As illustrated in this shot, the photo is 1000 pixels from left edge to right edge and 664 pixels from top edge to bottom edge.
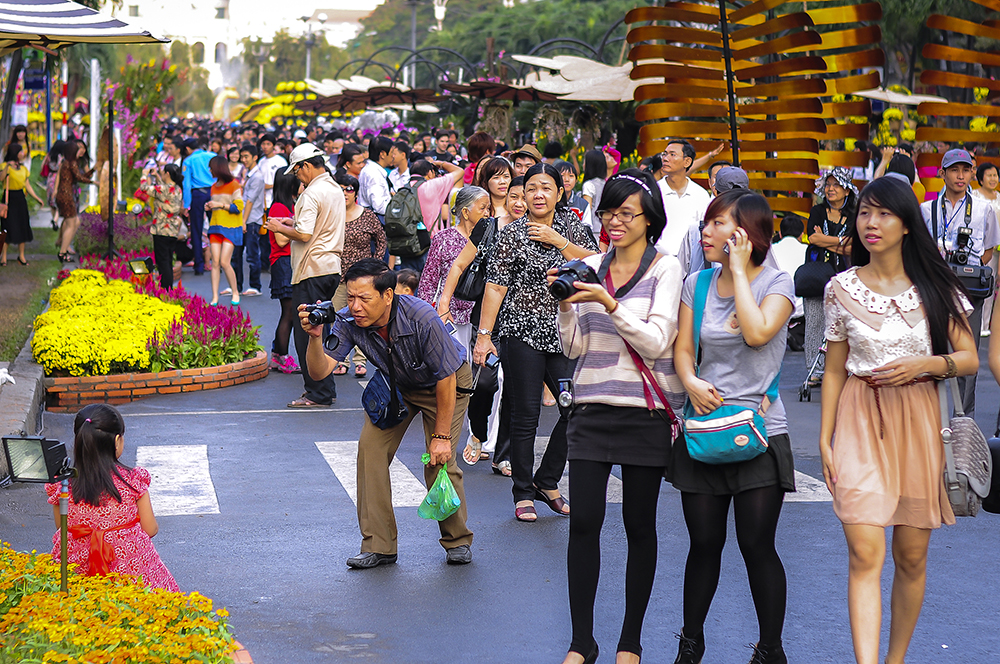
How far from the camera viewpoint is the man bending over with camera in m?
5.63

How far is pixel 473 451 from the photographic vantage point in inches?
324

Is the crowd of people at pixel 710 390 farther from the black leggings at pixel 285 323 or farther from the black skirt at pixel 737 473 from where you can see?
the black leggings at pixel 285 323

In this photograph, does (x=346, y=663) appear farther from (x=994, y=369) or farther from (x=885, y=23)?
(x=885, y=23)

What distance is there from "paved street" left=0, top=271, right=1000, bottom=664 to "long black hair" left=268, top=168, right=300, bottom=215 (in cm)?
304

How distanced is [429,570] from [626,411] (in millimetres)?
1805

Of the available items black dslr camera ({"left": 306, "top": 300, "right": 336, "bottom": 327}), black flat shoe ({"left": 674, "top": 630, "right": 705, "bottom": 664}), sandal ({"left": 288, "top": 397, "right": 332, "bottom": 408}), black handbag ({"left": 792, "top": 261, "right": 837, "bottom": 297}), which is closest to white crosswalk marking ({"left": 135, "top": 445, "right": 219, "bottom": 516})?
sandal ({"left": 288, "top": 397, "right": 332, "bottom": 408})

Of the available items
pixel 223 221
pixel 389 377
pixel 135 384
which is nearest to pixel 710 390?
pixel 389 377

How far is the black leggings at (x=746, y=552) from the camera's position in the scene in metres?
A: 4.41

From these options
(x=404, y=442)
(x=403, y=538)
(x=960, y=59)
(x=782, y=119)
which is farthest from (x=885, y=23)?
(x=403, y=538)

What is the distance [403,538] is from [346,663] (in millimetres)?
1789

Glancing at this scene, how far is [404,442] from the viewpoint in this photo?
9062 millimetres

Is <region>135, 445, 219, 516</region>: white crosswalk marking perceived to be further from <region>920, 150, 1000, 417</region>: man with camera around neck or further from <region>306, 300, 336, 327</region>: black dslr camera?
<region>920, 150, 1000, 417</region>: man with camera around neck

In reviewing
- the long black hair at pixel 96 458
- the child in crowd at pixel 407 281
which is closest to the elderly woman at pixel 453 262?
the child in crowd at pixel 407 281

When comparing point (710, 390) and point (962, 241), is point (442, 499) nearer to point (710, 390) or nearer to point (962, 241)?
point (710, 390)
